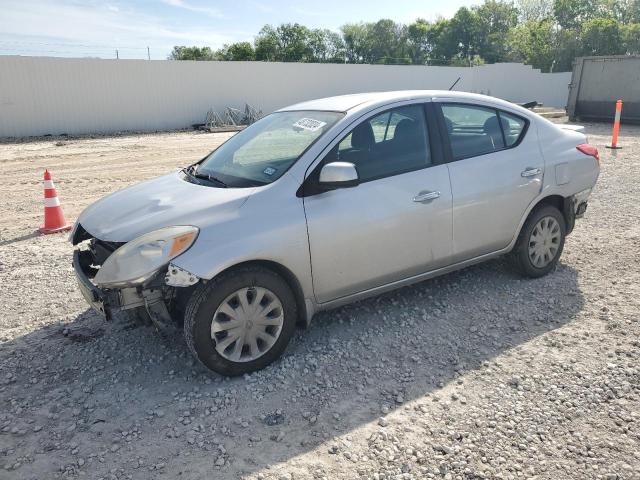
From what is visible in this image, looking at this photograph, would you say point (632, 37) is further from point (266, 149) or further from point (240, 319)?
point (240, 319)

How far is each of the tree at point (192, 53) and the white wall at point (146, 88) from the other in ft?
140

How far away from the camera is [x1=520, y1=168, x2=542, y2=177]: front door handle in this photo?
4.44 m

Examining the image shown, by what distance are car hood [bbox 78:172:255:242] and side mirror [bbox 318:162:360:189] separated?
1.69ft

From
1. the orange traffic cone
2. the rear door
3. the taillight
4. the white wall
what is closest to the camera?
the rear door

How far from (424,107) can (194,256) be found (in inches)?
88.8

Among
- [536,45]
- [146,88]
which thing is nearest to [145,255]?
[146,88]

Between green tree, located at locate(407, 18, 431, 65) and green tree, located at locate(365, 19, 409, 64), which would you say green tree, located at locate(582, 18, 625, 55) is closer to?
green tree, located at locate(365, 19, 409, 64)

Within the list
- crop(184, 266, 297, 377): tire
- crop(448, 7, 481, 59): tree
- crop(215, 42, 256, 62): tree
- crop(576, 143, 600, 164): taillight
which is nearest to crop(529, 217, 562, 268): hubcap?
crop(576, 143, 600, 164): taillight

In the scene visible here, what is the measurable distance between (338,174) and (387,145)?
74 centimetres

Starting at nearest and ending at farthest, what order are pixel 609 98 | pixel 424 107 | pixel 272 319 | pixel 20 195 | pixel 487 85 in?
pixel 272 319
pixel 424 107
pixel 20 195
pixel 609 98
pixel 487 85

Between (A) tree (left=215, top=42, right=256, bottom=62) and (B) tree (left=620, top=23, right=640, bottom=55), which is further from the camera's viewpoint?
(A) tree (left=215, top=42, right=256, bottom=62)

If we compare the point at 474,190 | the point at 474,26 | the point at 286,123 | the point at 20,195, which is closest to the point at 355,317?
the point at 474,190

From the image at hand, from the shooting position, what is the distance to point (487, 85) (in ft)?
124

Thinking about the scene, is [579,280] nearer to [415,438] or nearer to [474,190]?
[474,190]
